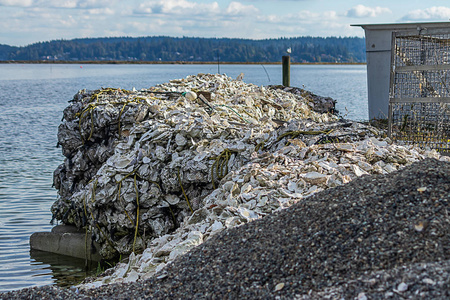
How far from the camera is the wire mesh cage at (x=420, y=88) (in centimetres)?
798

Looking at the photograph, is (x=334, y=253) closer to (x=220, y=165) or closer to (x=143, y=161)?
(x=220, y=165)

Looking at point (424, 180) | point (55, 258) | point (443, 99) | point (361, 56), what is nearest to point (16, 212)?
point (55, 258)

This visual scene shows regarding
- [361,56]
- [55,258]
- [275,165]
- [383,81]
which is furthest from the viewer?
[361,56]

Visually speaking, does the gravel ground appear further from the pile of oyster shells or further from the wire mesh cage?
the wire mesh cage

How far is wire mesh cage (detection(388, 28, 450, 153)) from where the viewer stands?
7.98m

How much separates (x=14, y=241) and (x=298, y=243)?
26.1 feet

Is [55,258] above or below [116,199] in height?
below

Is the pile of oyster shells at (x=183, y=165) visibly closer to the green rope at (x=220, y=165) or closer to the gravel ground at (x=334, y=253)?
the green rope at (x=220, y=165)

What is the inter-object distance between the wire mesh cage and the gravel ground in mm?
3140

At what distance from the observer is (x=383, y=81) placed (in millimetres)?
12539

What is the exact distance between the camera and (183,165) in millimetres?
7812

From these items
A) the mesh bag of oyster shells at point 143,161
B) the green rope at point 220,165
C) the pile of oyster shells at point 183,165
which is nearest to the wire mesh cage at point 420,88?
the pile of oyster shells at point 183,165

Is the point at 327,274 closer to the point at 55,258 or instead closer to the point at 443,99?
the point at 443,99

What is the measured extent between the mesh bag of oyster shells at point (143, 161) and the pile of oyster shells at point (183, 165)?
0.05 ft
